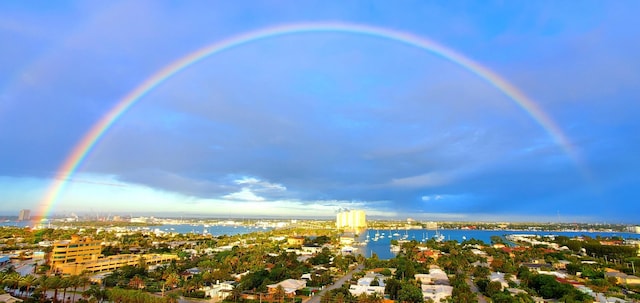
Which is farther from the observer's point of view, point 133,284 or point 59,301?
point 133,284

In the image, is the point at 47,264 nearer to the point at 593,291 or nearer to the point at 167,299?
the point at 167,299

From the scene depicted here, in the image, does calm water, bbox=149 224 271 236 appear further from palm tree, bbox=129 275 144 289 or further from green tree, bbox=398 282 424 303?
green tree, bbox=398 282 424 303

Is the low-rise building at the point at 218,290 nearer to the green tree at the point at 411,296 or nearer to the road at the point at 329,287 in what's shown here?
the road at the point at 329,287

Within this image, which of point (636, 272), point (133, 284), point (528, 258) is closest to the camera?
point (133, 284)

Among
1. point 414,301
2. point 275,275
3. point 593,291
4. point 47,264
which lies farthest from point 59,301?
point 593,291

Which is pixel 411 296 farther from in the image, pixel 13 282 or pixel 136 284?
pixel 13 282

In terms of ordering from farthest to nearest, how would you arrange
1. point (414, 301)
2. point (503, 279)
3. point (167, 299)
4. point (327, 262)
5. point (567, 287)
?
1. point (327, 262)
2. point (503, 279)
3. point (567, 287)
4. point (414, 301)
5. point (167, 299)

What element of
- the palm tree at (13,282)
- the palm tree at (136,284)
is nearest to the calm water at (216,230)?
the palm tree at (136,284)

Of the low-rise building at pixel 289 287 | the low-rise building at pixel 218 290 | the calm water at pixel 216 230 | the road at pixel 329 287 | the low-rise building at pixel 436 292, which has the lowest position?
the calm water at pixel 216 230

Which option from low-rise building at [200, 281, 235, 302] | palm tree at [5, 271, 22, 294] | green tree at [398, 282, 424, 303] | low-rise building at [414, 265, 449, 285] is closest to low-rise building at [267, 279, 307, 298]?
low-rise building at [200, 281, 235, 302]
